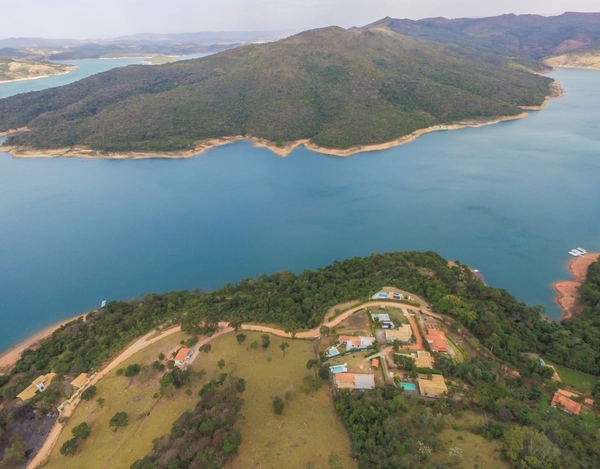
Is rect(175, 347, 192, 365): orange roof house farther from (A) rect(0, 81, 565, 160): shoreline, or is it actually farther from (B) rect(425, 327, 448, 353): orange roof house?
(A) rect(0, 81, 565, 160): shoreline

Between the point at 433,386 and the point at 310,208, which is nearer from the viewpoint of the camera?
the point at 433,386

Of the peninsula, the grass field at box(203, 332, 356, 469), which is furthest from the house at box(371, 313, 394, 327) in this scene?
the grass field at box(203, 332, 356, 469)

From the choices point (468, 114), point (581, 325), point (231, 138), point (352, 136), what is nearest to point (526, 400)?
point (581, 325)

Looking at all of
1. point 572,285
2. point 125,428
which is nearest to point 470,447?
point 125,428

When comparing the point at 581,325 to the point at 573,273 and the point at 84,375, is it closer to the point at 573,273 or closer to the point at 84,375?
the point at 573,273

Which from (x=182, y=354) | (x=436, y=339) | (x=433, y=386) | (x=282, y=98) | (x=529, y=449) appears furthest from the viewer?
(x=282, y=98)

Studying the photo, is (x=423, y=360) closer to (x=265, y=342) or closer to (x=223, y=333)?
(x=265, y=342)
